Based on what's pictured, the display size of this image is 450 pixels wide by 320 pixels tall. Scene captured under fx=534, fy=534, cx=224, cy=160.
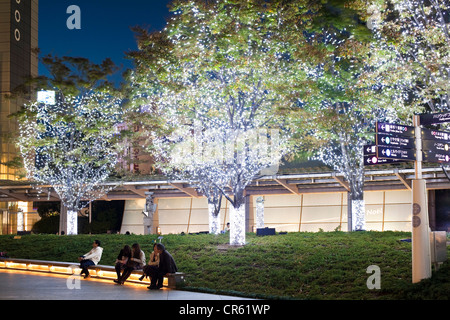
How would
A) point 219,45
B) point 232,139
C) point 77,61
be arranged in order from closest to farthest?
point 219,45 < point 232,139 < point 77,61

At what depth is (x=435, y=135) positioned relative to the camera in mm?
12344

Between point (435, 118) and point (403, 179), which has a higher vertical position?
point (435, 118)

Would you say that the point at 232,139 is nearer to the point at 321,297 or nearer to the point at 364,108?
the point at 364,108

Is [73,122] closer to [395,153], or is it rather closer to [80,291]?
[80,291]

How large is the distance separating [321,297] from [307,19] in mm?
10377

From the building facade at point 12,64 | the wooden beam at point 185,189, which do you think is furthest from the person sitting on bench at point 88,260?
the building facade at point 12,64

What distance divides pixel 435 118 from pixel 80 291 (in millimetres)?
9496

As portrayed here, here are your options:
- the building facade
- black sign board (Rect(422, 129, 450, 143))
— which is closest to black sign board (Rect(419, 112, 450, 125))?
black sign board (Rect(422, 129, 450, 143))

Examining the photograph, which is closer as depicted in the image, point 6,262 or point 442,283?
point 442,283

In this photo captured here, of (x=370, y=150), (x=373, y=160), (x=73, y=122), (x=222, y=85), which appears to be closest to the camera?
(x=373, y=160)

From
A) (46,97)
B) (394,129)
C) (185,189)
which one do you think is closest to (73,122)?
(46,97)

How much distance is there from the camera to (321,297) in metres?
12.2

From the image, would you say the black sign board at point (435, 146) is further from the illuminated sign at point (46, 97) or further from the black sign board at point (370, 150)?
the illuminated sign at point (46, 97)
